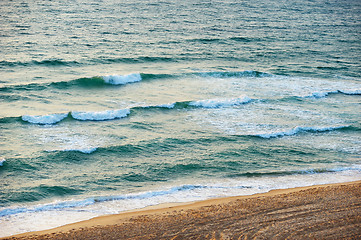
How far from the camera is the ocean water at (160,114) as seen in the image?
9516 mm

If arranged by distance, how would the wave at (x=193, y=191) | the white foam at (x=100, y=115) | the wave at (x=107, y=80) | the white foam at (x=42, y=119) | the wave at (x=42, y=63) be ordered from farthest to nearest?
the wave at (x=42, y=63)
the wave at (x=107, y=80)
the white foam at (x=100, y=115)
the white foam at (x=42, y=119)
the wave at (x=193, y=191)

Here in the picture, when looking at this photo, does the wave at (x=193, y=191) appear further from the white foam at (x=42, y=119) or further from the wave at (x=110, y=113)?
the wave at (x=110, y=113)

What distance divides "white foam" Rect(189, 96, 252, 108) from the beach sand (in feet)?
25.2

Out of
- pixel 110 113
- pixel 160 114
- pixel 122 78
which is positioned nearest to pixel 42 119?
pixel 110 113

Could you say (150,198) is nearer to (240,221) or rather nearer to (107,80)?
(240,221)

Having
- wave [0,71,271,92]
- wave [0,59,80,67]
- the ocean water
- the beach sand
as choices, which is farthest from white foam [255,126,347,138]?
wave [0,59,80,67]

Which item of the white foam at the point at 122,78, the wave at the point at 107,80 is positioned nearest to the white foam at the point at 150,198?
the wave at the point at 107,80

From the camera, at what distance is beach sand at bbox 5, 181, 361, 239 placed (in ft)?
23.0

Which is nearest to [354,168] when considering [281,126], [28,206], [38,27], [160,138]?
[281,126]

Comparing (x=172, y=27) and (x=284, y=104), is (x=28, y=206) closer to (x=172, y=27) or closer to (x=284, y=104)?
(x=284, y=104)

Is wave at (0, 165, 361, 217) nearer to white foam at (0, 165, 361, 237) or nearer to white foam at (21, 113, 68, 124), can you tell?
white foam at (0, 165, 361, 237)

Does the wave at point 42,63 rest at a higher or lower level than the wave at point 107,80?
higher

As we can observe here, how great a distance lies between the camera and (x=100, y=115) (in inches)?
566

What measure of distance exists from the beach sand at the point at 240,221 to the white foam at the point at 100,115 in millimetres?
6593
